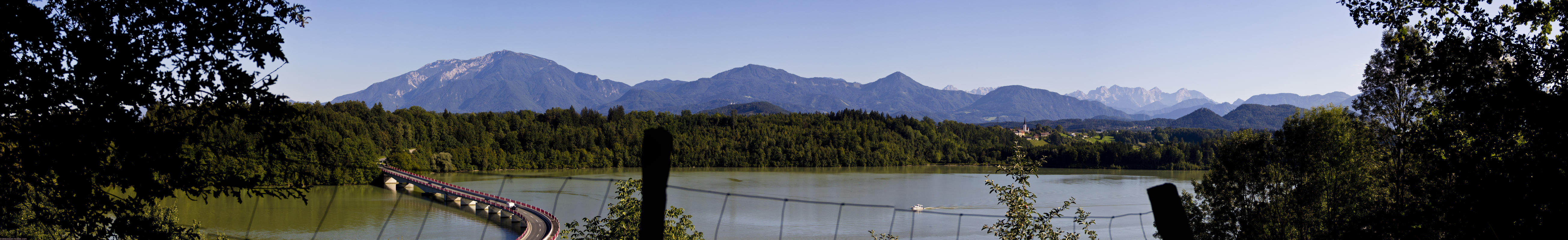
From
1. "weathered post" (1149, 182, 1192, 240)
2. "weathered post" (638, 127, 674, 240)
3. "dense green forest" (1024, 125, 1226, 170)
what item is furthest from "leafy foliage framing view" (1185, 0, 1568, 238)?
"dense green forest" (1024, 125, 1226, 170)

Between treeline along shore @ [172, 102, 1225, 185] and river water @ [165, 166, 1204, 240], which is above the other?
treeline along shore @ [172, 102, 1225, 185]

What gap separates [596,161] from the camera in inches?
2699

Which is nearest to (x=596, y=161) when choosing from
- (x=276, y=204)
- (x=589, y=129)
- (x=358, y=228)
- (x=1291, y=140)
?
(x=589, y=129)

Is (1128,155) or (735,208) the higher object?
(1128,155)

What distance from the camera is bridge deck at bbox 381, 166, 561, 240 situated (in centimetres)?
2358

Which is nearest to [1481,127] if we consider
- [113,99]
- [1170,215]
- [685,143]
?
[1170,215]

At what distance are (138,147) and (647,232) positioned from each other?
3545 millimetres

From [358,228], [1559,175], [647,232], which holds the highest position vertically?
[1559,175]

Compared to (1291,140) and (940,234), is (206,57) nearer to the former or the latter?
(1291,140)

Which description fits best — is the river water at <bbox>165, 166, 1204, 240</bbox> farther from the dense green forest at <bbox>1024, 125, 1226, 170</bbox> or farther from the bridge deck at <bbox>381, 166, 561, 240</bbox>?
the dense green forest at <bbox>1024, 125, 1226, 170</bbox>

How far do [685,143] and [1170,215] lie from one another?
7274 cm

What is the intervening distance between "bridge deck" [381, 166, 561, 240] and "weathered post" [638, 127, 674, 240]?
19.2m

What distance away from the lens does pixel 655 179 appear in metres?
1.85

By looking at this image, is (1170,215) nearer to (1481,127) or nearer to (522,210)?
(1481,127)
